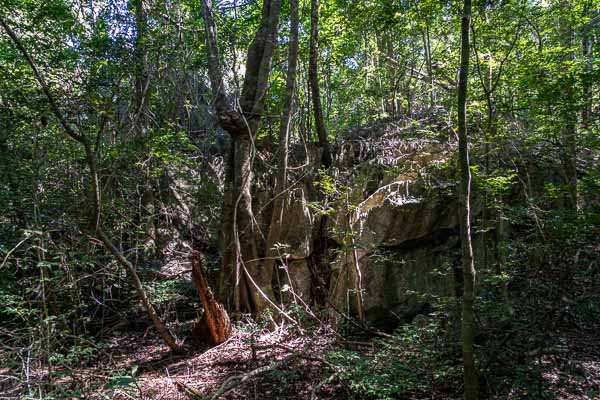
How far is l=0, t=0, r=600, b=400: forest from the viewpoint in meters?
3.83

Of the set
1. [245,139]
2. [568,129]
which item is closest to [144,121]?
[245,139]

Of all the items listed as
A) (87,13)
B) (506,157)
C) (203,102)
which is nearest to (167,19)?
(87,13)

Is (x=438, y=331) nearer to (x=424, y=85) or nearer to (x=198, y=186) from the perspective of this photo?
(x=198, y=186)

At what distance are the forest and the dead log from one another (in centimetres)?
2

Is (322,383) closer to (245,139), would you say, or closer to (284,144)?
(284,144)

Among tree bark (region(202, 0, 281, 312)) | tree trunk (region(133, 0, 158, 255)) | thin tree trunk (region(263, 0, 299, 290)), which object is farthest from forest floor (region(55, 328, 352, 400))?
tree trunk (region(133, 0, 158, 255))

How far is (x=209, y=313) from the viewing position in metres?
5.04

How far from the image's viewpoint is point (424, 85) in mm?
9773

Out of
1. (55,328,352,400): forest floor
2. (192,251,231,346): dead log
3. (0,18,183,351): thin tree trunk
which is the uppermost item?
(0,18,183,351): thin tree trunk

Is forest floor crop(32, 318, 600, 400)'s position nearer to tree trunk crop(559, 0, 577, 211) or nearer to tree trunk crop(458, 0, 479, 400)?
tree trunk crop(458, 0, 479, 400)

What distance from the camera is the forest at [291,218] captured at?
383 cm

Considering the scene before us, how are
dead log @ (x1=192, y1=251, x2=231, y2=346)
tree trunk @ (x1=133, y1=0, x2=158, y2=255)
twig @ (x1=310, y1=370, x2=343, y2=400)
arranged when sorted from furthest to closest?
1. tree trunk @ (x1=133, y1=0, x2=158, y2=255)
2. dead log @ (x1=192, y1=251, x2=231, y2=346)
3. twig @ (x1=310, y1=370, x2=343, y2=400)

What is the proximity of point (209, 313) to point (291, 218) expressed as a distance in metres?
2.06

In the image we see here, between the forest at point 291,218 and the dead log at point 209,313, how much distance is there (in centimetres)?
2
